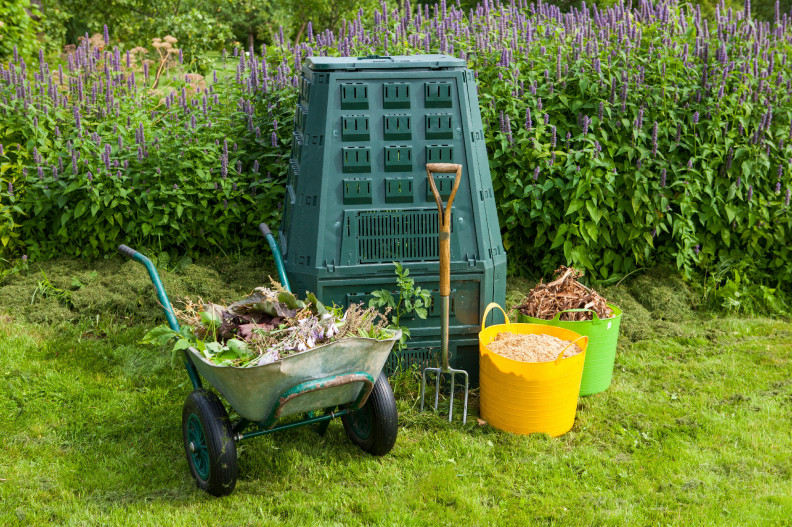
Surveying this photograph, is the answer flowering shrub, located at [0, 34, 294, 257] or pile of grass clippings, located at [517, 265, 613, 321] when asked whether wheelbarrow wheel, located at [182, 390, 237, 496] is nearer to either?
pile of grass clippings, located at [517, 265, 613, 321]

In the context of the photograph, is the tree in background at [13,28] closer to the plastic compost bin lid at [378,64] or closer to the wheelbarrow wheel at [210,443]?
the plastic compost bin lid at [378,64]

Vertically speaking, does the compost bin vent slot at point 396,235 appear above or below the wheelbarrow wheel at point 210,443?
above

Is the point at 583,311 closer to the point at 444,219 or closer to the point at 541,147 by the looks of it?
the point at 444,219

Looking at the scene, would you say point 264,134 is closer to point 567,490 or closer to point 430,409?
point 430,409

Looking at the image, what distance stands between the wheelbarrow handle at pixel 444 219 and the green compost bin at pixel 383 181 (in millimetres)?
162

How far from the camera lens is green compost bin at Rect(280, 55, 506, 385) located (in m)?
3.66

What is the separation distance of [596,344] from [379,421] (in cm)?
131

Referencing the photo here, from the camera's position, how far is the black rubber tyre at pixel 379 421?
128 inches

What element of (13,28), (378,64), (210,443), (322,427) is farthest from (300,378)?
(13,28)

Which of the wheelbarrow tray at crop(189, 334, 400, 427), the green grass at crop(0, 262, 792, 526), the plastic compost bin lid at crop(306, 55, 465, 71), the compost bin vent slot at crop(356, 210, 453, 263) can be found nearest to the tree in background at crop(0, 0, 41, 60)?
the green grass at crop(0, 262, 792, 526)

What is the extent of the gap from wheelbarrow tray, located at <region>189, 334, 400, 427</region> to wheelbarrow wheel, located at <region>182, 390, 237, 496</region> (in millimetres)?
95

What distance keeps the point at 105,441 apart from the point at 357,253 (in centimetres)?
144

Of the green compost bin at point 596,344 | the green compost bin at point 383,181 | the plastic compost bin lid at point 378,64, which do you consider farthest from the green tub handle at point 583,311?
the plastic compost bin lid at point 378,64

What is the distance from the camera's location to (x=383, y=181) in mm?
3699
